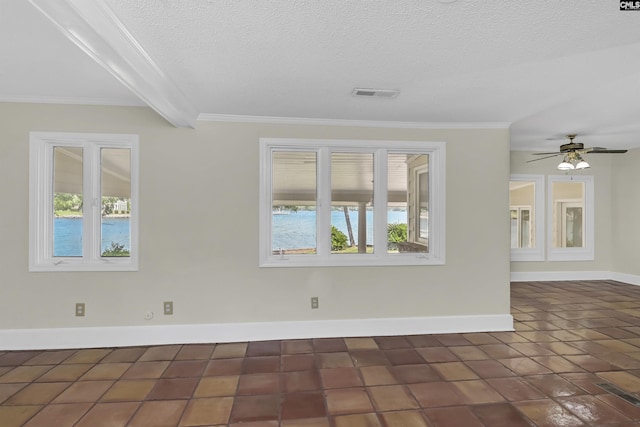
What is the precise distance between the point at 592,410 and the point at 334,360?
1.90 m

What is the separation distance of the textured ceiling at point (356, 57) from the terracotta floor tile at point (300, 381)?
2403mm

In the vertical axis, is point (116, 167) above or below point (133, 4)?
below

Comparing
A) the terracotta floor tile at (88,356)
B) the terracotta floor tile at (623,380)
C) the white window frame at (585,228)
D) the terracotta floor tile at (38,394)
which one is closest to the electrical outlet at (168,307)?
the terracotta floor tile at (88,356)

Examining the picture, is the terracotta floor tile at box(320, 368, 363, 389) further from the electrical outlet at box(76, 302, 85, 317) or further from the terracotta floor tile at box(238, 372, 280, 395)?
the electrical outlet at box(76, 302, 85, 317)

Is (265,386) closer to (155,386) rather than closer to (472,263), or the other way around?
(155,386)

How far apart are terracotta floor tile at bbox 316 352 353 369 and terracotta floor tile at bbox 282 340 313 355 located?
17cm

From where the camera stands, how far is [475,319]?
12.4 feet

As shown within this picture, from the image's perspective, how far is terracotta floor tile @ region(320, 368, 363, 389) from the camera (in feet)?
8.64

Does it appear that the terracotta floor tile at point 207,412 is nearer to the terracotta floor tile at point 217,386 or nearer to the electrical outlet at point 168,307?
the terracotta floor tile at point 217,386

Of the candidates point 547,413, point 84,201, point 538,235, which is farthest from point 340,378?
point 538,235

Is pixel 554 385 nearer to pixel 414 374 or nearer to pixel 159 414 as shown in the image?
pixel 414 374

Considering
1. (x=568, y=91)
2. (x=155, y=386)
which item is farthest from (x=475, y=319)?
(x=155, y=386)

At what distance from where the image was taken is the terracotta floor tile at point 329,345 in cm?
328

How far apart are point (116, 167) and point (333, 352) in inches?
115
